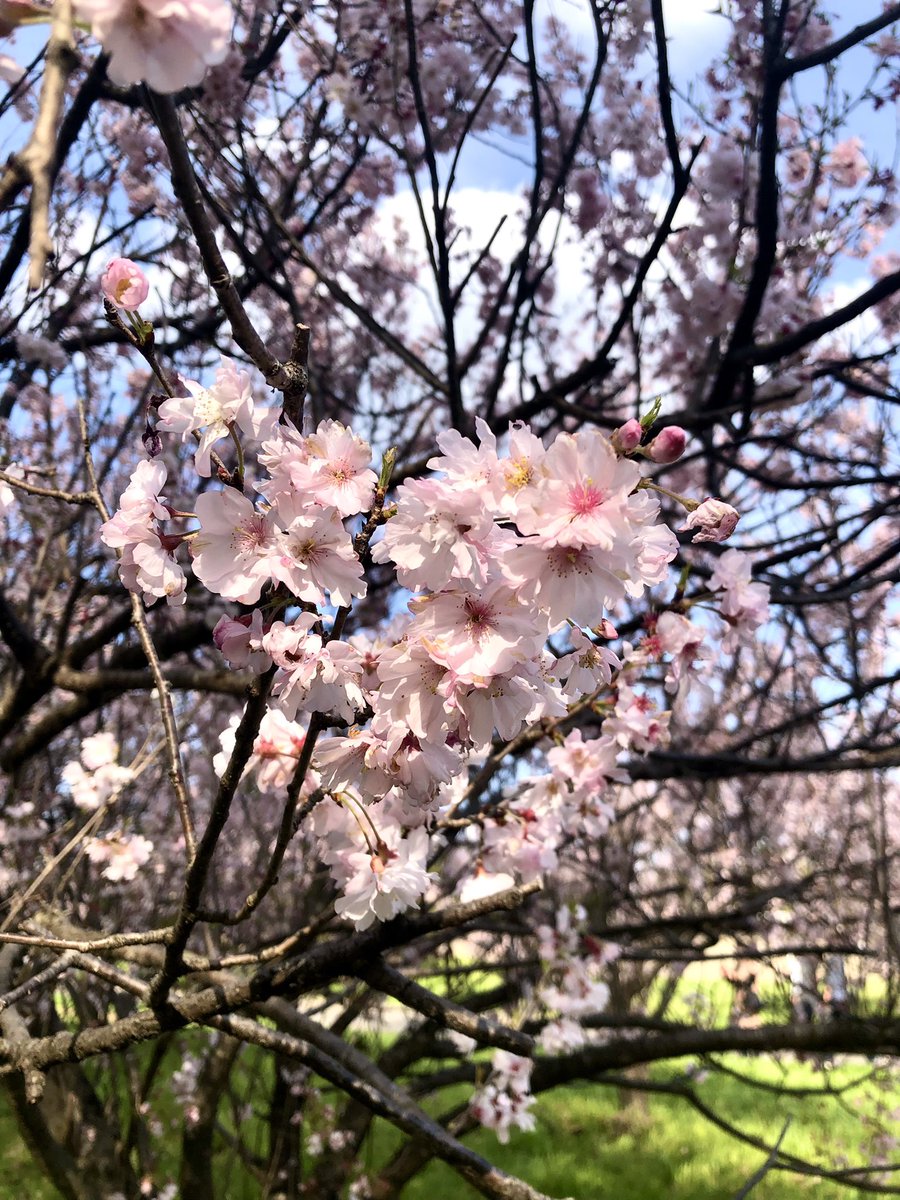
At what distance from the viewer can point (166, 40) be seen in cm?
65

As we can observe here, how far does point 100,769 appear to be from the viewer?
11.2 feet

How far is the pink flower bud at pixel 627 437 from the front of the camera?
2.68ft

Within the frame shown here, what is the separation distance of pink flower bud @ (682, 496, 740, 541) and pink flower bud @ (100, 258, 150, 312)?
736mm

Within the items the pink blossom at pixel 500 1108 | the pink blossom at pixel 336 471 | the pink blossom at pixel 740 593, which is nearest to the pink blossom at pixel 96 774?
the pink blossom at pixel 500 1108

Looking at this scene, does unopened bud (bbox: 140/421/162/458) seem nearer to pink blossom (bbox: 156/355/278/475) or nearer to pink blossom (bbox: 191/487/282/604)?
pink blossom (bbox: 156/355/278/475)

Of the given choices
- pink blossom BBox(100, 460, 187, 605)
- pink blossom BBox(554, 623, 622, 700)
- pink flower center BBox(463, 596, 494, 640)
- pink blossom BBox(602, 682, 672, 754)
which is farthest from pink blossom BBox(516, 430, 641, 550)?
pink blossom BBox(602, 682, 672, 754)

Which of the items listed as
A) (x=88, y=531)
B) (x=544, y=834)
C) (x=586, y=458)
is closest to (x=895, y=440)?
(x=544, y=834)

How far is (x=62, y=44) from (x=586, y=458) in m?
0.53

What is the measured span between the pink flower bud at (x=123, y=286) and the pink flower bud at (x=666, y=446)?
66 centimetres

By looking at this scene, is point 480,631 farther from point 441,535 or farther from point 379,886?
point 379,886

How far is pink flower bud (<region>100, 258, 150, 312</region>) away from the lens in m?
1.02

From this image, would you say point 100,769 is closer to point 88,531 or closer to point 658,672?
point 88,531

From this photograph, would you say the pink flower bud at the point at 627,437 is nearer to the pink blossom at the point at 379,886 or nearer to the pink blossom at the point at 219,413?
the pink blossom at the point at 219,413

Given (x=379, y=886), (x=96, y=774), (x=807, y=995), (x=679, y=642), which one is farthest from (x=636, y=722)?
(x=807, y=995)
